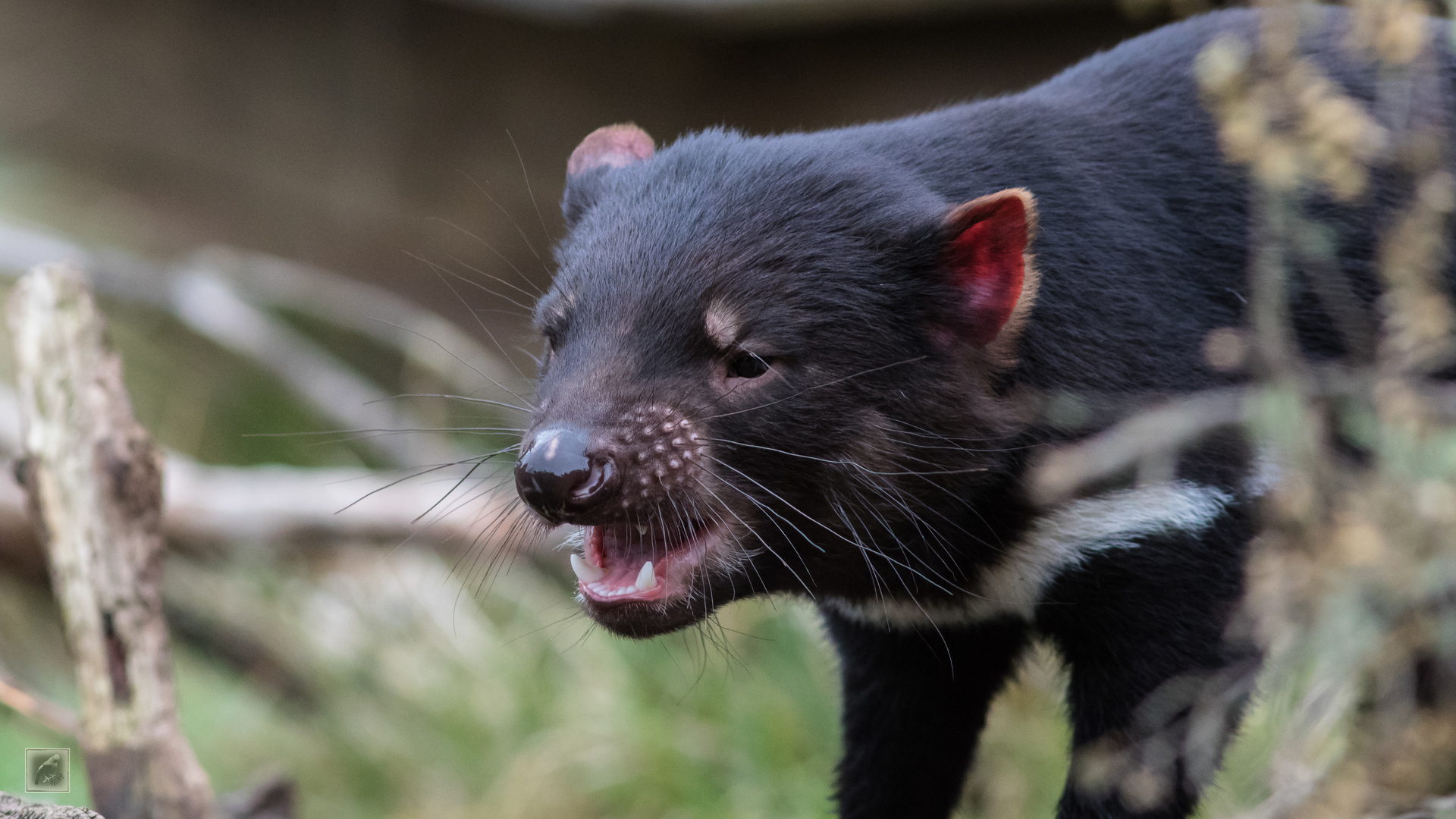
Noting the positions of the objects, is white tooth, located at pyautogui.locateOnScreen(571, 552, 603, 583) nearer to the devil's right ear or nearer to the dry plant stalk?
the devil's right ear

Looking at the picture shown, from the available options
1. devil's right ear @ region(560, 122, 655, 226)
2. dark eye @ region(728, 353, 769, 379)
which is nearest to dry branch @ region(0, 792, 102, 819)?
dark eye @ region(728, 353, 769, 379)

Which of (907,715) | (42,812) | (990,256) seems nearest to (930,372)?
(990,256)

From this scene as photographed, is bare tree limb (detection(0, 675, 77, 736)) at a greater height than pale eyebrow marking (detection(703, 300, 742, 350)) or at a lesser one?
lesser

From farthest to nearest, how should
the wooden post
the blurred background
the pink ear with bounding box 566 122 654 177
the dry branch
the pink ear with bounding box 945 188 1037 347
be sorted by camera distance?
the blurred background, the pink ear with bounding box 566 122 654 177, the wooden post, the pink ear with bounding box 945 188 1037 347, the dry branch

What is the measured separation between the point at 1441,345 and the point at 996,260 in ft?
2.62

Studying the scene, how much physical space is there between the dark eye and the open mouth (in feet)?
0.89

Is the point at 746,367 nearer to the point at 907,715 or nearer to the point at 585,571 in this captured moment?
the point at 585,571

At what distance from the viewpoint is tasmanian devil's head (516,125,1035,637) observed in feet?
7.63

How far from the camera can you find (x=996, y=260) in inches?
92.4

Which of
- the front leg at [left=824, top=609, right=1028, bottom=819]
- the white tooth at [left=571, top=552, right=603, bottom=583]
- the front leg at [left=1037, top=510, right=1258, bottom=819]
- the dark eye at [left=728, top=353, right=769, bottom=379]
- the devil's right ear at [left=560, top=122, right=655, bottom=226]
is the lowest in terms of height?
the front leg at [left=824, top=609, right=1028, bottom=819]

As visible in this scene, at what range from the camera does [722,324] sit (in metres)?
2.37

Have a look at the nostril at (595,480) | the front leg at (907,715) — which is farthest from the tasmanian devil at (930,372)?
the front leg at (907,715)

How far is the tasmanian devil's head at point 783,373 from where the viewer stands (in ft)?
7.63

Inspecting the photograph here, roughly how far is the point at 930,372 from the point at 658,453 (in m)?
0.52
